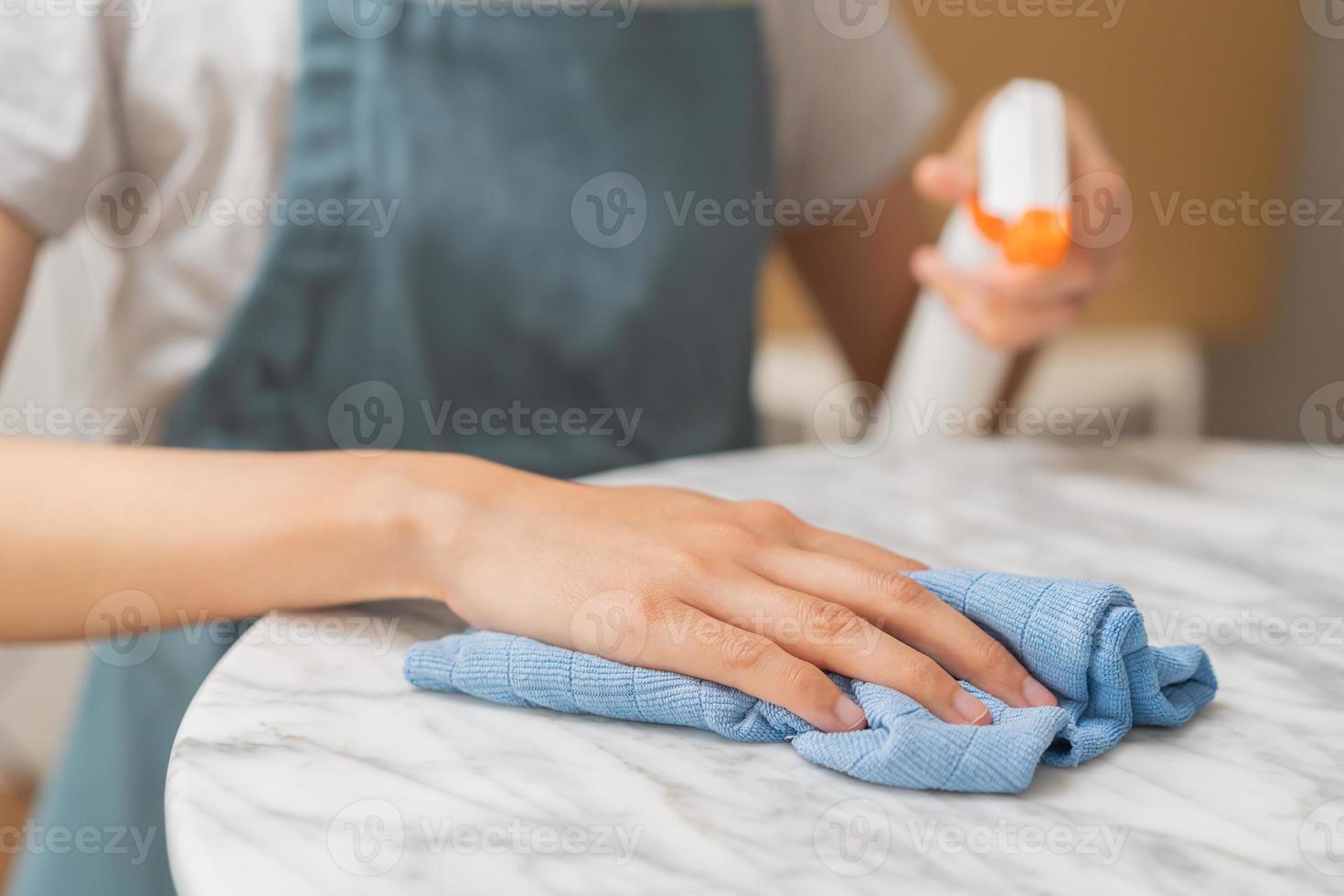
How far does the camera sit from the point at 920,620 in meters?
0.41

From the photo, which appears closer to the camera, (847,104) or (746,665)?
(746,665)

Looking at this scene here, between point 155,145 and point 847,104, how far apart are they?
0.51m

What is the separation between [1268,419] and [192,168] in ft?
5.68

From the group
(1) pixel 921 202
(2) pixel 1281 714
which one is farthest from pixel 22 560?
(1) pixel 921 202

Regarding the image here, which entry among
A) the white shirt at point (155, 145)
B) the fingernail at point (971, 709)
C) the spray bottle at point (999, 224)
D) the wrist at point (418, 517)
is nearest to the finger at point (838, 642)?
the fingernail at point (971, 709)

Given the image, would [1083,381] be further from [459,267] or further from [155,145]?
[155,145]

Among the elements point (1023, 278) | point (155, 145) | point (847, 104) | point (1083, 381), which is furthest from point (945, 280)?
point (1083, 381)

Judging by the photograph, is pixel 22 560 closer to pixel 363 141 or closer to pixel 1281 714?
pixel 363 141

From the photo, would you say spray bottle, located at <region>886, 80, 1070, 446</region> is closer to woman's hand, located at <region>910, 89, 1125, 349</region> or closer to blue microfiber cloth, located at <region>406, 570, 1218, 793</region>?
woman's hand, located at <region>910, 89, 1125, 349</region>

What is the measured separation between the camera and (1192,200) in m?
1.79

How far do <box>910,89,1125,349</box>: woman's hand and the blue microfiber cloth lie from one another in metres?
0.31

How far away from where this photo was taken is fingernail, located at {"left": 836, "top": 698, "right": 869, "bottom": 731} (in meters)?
0.38

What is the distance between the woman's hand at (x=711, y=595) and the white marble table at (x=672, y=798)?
0.09ft

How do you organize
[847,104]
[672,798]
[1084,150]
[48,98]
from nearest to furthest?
[672,798] → [48,98] → [1084,150] → [847,104]
